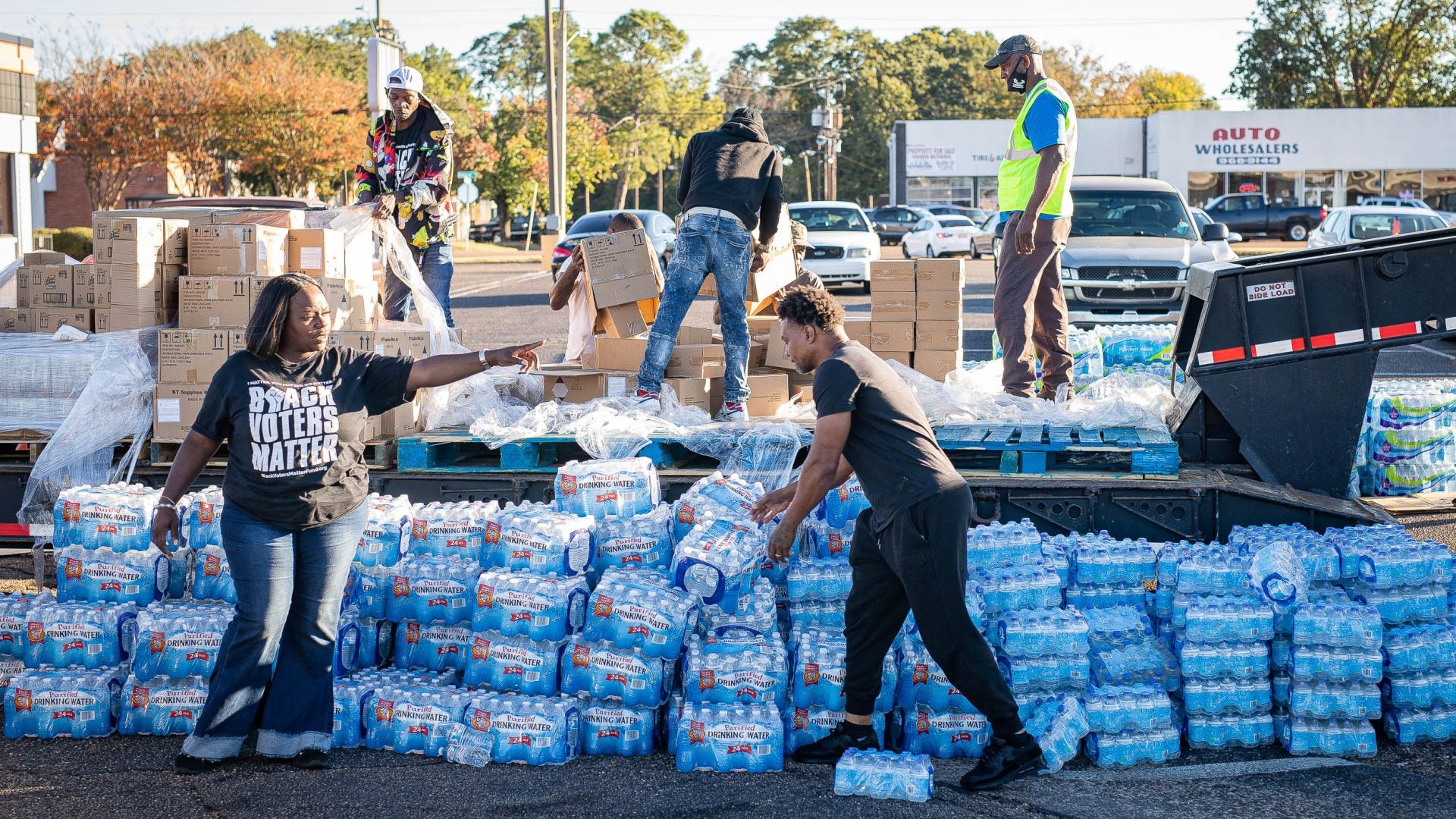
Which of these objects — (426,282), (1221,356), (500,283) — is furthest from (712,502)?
(500,283)

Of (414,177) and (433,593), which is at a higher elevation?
(414,177)

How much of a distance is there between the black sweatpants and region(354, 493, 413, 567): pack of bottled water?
6.69 ft

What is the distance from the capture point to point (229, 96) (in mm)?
44594

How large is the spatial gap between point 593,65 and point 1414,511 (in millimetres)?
63990

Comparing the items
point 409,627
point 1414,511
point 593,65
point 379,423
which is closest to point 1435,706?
point 1414,511

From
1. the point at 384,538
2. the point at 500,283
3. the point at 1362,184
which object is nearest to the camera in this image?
the point at 384,538

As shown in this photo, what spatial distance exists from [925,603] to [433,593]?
2.10 metres

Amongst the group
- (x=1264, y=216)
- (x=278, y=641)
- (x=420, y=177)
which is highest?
(x=1264, y=216)

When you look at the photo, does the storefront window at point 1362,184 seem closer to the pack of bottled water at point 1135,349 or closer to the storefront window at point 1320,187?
the storefront window at point 1320,187

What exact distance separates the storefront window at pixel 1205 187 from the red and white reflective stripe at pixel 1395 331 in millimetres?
46357

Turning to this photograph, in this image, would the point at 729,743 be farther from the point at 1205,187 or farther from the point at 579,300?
the point at 1205,187

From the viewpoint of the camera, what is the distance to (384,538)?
5.83 meters

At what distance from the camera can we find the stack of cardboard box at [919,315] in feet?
28.0

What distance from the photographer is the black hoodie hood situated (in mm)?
7742
